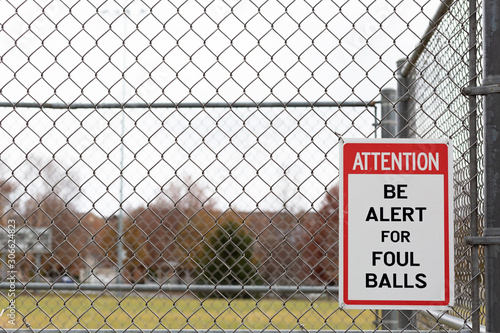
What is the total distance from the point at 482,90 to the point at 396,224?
551 mm

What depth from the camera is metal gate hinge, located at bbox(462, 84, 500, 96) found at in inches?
79.1

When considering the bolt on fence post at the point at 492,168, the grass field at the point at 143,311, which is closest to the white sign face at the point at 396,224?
the bolt on fence post at the point at 492,168

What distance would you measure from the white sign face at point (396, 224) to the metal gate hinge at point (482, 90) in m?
0.20

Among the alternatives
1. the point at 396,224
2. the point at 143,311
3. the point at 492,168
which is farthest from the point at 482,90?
the point at 143,311

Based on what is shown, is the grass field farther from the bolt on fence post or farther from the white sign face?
the bolt on fence post

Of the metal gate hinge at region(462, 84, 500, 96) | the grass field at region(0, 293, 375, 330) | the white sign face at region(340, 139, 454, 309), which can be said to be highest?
the metal gate hinge at region(462, 84, 500, 96)

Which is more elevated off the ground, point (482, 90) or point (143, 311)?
point (482, 90)

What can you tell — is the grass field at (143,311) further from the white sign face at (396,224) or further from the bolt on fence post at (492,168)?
the bolt on fence post at (492,168)

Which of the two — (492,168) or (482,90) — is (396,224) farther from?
(482,90)

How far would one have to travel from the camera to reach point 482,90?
2.03 meters

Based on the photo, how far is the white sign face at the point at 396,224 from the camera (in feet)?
6.59

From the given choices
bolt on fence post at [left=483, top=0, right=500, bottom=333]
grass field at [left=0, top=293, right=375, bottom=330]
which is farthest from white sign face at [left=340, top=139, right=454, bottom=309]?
grass field at [left=0, top=293, right=375, bottom=330]

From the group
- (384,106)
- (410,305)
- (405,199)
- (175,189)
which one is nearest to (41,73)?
(405,199)

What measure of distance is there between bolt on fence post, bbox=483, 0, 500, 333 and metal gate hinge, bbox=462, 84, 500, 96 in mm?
12
